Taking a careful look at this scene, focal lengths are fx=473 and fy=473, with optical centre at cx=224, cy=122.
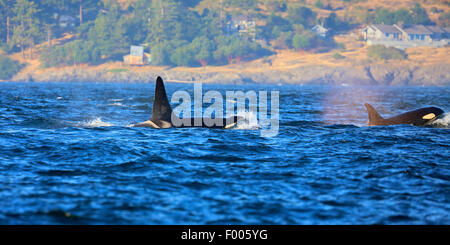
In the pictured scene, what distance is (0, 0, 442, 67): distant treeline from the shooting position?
129500 mm

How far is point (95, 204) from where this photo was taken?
8.34m

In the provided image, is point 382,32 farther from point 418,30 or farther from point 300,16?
point 300,16

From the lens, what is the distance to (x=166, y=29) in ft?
459

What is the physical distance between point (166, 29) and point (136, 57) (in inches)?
609

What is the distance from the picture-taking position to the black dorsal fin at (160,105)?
1693 centimetres

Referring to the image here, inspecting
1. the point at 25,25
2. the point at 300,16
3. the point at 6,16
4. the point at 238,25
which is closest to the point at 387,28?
the point at 300,16

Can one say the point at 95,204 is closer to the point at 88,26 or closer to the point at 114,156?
the point at 114,156

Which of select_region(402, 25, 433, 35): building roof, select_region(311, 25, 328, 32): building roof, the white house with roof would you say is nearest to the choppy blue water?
the white house with roof

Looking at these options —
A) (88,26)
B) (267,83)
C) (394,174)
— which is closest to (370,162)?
(394,174)

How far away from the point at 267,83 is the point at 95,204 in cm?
10764

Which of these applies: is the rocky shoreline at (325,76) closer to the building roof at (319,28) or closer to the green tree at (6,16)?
the building roof at (319,28)

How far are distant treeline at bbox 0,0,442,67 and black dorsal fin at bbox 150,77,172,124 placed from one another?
361 feet

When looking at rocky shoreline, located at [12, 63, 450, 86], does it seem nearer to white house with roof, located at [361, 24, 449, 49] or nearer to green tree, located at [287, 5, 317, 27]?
white house with roof, located at [361, 24, 449, 49]
